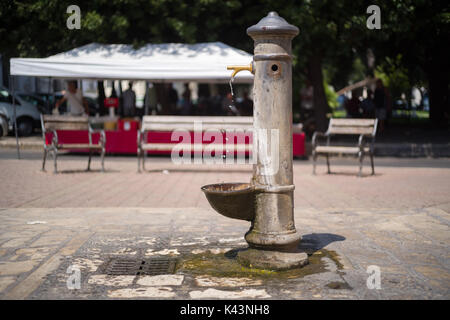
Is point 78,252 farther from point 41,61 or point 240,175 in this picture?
point 41,61

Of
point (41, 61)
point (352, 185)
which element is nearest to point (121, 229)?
point (352, 185)

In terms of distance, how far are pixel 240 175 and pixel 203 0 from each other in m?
7.32

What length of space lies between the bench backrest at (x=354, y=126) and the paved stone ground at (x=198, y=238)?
1.38m

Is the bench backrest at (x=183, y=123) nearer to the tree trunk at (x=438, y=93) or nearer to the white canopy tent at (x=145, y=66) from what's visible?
the white canopy tent at (x=145, y=66)

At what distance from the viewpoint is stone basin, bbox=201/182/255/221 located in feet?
14.6

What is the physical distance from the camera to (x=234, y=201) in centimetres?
448

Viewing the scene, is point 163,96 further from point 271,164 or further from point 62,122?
point 271,164

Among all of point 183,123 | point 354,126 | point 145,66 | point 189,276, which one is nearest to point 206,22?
point 145,66

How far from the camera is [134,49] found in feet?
54.8

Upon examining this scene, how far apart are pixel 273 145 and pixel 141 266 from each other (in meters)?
1.39

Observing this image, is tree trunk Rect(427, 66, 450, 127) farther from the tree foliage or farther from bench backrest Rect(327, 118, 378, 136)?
bench backrest Rect(327, 118, 378, 136)

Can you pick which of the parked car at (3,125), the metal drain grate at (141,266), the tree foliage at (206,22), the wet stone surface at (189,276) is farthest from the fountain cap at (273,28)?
the parked car at (3,125)

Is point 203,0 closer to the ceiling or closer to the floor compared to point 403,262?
closer to the ceiling
